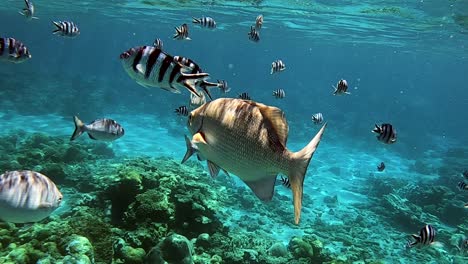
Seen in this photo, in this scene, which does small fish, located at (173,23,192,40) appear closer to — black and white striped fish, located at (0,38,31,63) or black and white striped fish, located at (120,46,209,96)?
black and white striped fish, located at (0,38,31,63)

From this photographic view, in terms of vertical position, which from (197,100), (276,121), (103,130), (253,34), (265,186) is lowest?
(103,130)

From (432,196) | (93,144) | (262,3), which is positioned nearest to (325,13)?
(262,3)

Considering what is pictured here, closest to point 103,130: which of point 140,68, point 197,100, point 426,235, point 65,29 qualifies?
point 197,100

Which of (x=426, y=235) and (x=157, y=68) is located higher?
(x=157, y=68)

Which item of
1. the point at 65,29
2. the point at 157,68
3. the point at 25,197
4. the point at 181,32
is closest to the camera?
the point at 157,68

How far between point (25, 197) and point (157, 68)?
7.27ft

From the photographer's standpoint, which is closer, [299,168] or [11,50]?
[299,168]

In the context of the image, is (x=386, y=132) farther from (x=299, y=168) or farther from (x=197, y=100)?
(x=299, y=168)

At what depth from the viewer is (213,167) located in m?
3.00

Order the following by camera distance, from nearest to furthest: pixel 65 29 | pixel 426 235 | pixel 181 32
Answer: pixel 426 235
pixel 65 29
pixel 181 32

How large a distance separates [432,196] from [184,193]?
46.7 feet

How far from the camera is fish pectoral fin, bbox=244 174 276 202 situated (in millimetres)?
2758

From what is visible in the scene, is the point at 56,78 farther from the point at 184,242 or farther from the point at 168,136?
the point at 184,242

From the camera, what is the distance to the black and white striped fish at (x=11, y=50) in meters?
6.07
